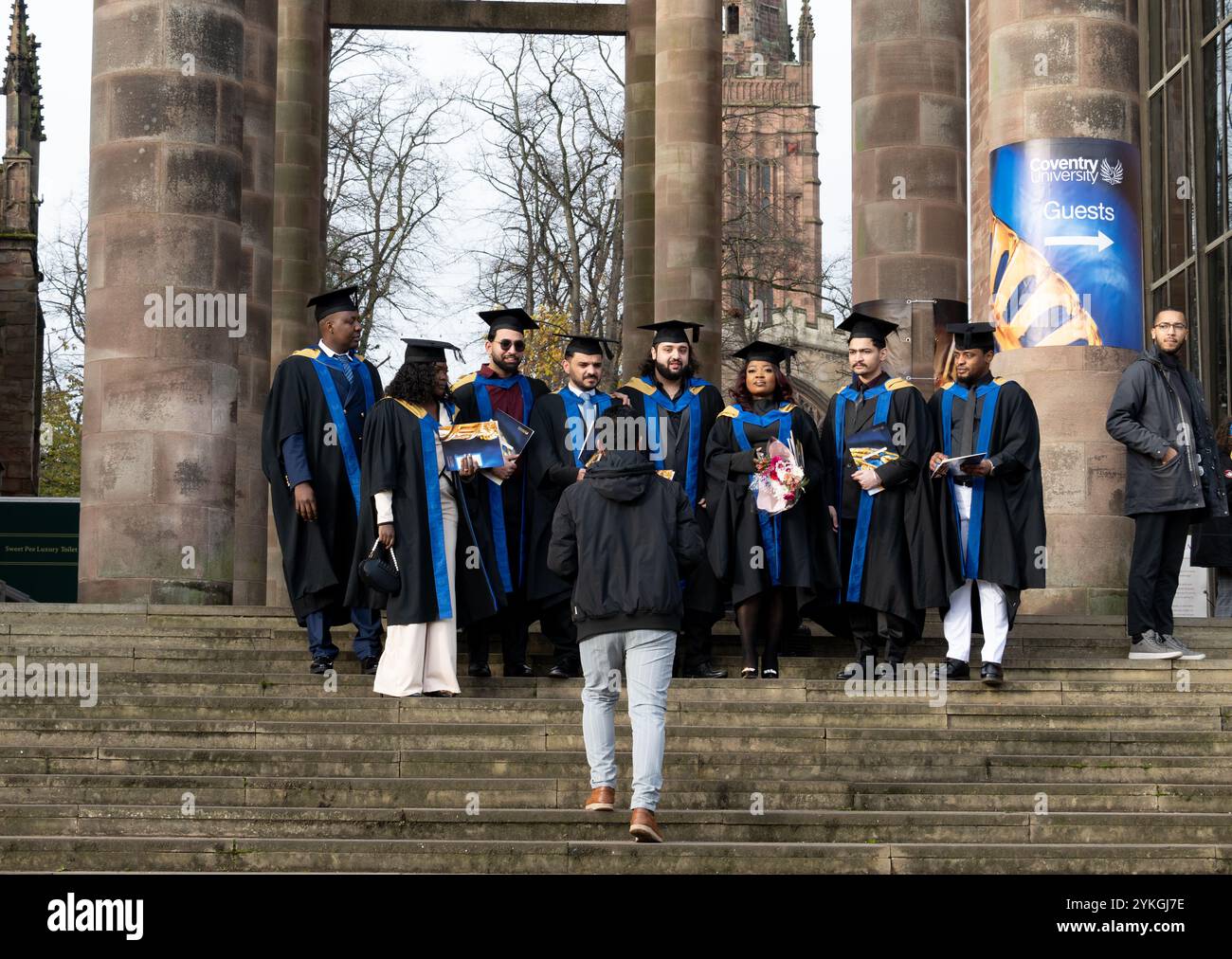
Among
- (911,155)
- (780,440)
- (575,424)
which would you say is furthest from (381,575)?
(911,155)

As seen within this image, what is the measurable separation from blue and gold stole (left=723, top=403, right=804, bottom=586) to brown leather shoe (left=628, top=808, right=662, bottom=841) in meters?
3.37

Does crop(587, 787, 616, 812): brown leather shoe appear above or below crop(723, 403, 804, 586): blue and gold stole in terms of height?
below

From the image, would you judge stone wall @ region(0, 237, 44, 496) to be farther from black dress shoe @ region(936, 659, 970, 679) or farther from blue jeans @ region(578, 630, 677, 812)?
blue jeans @ region(578, 630, 677, 812)

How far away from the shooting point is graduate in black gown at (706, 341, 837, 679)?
12.3 m

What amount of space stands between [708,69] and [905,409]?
1448 centimetres

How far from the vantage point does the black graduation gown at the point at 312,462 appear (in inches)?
→ 497

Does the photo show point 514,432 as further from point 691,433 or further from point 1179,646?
point 1179,646

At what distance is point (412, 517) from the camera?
12.0 meters

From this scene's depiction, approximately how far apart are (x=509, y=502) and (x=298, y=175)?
1459 cm

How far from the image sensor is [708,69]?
86.1 ft

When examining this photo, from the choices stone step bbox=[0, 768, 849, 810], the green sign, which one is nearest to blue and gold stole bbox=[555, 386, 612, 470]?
stone step bbox=[0, 768, 849, 810]
